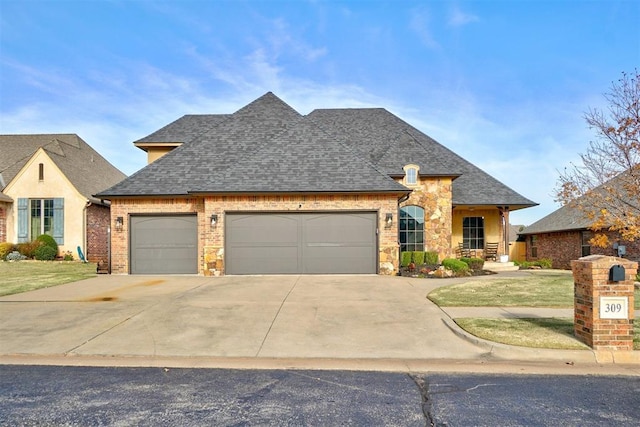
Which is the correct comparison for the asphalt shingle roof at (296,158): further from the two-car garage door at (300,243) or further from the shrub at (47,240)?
the shrub at (47,240)

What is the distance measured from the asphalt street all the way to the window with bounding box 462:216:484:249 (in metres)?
17.3

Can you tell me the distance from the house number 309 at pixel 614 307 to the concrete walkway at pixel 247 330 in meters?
0.58

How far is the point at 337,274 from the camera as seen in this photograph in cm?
1516

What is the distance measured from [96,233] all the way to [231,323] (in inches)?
807

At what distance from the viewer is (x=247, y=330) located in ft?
23.8

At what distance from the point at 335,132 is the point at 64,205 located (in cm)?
1599

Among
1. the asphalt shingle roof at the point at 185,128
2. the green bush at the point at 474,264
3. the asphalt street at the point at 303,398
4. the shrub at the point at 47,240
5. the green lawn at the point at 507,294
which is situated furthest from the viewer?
the shrub at the point at 47,240

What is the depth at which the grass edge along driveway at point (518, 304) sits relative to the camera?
20.6ft

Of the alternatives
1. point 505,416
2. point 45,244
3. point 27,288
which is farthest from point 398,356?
point 45,244

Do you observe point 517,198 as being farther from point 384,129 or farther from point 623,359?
point 623,359

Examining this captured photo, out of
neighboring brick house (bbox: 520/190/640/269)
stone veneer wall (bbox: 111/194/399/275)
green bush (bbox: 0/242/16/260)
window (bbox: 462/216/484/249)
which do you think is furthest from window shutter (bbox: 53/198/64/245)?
neighboring brick house (bbox: 520/190/640/269)

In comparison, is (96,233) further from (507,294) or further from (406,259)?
(507,294)

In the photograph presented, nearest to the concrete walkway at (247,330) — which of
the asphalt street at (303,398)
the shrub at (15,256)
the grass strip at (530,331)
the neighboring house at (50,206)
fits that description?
the grass strip at (530,331)

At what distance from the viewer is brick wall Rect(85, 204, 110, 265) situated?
23772 millimetres
